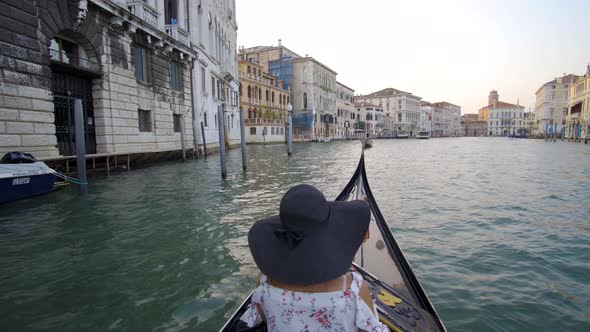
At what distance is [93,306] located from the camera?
2697mm

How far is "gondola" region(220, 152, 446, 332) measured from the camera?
1.72 metres

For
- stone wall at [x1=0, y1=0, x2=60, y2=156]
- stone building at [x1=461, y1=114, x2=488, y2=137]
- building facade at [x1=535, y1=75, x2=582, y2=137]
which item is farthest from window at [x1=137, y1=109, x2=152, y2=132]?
stone building at [x1=461, y1=114, x2=488, y2=137]

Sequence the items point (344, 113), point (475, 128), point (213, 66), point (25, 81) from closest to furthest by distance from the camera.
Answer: point (25, 81) → point (213, 66) → point (344, 113) → point (475, 128)

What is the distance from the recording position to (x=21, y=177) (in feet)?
20.0

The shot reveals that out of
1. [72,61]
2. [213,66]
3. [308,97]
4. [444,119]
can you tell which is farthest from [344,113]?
[444,119]

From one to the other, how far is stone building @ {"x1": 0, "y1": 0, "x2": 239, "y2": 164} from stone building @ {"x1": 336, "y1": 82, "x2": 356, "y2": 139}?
1649 inches

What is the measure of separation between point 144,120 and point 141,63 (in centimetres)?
210

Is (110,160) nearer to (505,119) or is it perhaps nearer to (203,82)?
(203,82)

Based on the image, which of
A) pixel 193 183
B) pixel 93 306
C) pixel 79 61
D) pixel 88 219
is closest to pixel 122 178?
pixel 193 183

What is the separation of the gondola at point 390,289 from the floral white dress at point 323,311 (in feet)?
1.05

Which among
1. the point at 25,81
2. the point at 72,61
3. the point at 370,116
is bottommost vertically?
the point at 25,81

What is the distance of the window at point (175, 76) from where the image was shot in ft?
47.7

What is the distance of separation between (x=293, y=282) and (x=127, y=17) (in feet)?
40.1

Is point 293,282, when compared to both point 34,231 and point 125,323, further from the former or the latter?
point 34,231
